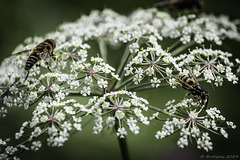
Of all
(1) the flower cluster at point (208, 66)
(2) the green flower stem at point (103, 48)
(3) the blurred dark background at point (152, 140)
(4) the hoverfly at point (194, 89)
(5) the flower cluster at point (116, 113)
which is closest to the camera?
(5) the flower cluster at point (116, 113)

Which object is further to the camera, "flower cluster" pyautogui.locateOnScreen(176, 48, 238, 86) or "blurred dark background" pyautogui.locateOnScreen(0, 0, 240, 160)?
"blurred dark background" pyautogui.locateOnScreen(0, 0, 240, 160)

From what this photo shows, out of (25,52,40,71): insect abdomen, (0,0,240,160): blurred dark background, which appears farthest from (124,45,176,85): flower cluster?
(0,0,240,160): blurred dark background

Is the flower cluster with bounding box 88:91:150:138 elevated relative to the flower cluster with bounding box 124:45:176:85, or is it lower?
lower

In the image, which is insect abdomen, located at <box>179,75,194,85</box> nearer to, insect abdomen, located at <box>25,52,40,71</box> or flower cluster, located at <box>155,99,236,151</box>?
flower cluster, located at <box>155,99,236,151</box>

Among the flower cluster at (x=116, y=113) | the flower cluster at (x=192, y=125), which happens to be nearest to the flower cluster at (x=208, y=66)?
the flower cluster at (x=192, y=125)

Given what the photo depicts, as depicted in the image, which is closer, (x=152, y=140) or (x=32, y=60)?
(x=32, y=60)

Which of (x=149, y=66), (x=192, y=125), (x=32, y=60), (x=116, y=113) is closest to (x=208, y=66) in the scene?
(x=149, y=66)

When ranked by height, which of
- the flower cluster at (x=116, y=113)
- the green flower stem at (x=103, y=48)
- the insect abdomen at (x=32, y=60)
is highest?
the green flower stem at (x=103, y=48)

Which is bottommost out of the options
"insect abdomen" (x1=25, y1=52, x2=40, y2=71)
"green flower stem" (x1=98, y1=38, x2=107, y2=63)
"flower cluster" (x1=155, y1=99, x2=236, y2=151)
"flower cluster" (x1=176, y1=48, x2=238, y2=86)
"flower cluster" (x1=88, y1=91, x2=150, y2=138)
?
Answer: "flower cluster" (x1=155, y1=99, x2=236, y2=151)

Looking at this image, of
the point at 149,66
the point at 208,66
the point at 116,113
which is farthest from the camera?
the point at 208,66

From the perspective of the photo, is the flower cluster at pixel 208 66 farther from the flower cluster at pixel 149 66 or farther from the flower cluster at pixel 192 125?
the flower cluster at pixel 192 125

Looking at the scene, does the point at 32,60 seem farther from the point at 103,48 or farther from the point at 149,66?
the point at 149,66
